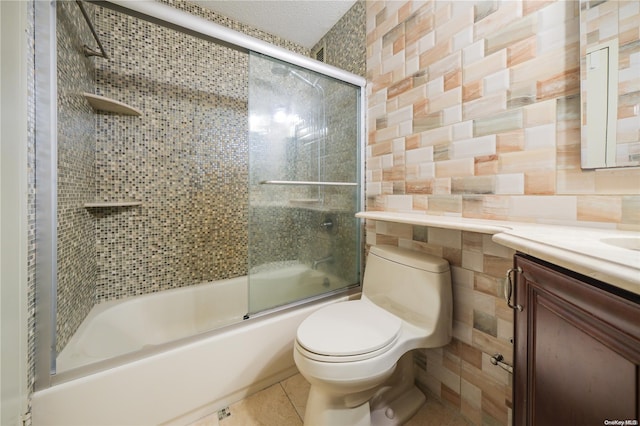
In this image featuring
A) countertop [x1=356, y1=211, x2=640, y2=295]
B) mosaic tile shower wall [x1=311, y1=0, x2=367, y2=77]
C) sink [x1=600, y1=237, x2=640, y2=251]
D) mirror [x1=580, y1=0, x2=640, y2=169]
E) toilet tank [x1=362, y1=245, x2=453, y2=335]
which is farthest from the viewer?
mosaic tile shower wall [x1=311, y1=0, x2=367, y2=77]

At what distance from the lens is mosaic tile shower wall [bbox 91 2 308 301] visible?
1.57m

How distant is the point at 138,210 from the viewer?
65.2 inches

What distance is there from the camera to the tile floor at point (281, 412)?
1128 millimetres

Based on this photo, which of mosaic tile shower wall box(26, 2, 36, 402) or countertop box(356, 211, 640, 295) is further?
mosaic tile shower wall box(26, 2, 36, 402)

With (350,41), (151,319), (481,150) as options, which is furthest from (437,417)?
(350,41)

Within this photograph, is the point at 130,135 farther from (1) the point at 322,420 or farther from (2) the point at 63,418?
(1) the point at 322,420

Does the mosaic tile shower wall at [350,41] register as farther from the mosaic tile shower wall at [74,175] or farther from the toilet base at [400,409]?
the toilet base at [400,409]

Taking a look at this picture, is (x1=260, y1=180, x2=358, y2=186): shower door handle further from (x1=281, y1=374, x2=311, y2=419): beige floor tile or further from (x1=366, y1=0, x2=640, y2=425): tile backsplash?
(x1=281, y1=374, x2=311, y2=419): beige floor tile

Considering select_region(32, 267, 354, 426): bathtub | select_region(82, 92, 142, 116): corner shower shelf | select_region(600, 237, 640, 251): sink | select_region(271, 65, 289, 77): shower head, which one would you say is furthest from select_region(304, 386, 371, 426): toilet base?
select_region(82, 92, 142, 116): corner shower shelf

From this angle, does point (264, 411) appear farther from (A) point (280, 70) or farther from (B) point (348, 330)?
(A) point (280, 70)

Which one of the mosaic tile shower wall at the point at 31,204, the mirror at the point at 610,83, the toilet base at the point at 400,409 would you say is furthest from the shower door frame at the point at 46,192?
the mirror at the point at 610,83

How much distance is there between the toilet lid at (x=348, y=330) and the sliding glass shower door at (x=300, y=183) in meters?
0.38

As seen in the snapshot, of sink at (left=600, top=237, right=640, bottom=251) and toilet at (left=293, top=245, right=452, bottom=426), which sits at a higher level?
sink at (left=600, top=237, right=640, bottom=251)

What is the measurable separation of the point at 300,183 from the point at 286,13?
132 centimetres
